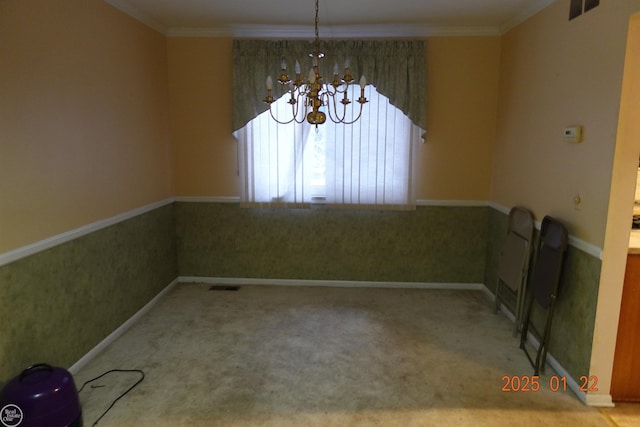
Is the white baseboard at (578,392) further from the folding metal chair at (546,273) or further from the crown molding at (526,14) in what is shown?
the crown molding at (526,14)

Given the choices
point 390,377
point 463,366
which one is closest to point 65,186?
point 390,377

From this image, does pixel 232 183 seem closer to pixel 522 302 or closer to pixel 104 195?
pixel 104 195

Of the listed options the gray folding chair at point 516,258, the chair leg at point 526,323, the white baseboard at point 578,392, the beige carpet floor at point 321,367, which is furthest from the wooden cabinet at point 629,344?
the gray folding chair at point 516,258

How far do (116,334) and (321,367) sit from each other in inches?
64.5

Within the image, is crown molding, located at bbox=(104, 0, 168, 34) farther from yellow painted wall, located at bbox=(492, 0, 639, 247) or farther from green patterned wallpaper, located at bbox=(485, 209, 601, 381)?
green patterned wallpaper, located at bbox=(485, 209, 601, 381)

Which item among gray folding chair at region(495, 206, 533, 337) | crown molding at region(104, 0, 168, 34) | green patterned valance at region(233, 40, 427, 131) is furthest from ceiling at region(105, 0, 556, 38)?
gray folding chair at region(495, 206, 533, 337)

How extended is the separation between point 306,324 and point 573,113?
2472 mm

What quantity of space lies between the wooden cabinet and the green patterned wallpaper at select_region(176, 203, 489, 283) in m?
1.83

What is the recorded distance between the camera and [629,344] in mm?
2340

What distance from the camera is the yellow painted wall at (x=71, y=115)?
6.93ft

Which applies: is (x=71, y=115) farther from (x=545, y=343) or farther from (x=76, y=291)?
(x=545, y=343)

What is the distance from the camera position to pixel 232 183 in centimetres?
417

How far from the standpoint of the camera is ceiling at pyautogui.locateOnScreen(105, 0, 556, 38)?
3148mm

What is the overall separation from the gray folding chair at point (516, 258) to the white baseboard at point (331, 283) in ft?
2.34
